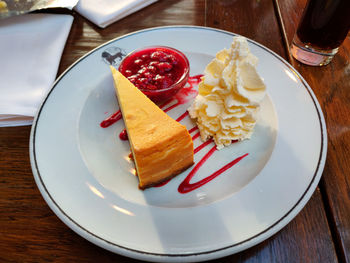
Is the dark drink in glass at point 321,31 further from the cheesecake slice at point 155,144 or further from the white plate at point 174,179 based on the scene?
the cheesecake slice at point 155,144

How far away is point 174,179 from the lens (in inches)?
43.6

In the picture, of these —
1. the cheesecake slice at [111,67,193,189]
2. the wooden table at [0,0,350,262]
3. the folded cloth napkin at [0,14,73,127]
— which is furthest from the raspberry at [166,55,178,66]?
the folded cloth napkin at [0,14,73,127]

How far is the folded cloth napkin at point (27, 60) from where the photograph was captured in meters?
1.23

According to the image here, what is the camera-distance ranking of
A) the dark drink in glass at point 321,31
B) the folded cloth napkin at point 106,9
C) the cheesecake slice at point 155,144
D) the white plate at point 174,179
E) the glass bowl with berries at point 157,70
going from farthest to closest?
1. the folded cloth napkin at point 106,9
2. the glass bowl with berries at point 157,70
3. the dark drink in glass at point 321,31
4. the cheesecake slice at point 155,144
5. the white plate at point 174,179

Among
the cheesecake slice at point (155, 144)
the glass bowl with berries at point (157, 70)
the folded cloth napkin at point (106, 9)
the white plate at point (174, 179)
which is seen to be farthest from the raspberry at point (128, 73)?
the folded cloth napkin at point (106, 9)

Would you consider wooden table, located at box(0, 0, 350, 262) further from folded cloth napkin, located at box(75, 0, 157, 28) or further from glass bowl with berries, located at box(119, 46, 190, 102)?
glass bowl with berries, located at box(119, 46, 190, 102)

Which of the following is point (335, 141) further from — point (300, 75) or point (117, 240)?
point (117, 240)

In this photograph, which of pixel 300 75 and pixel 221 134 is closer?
pixel 221 134

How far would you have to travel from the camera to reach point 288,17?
1681 mm

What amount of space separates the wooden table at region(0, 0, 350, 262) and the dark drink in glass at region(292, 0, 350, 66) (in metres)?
0.06

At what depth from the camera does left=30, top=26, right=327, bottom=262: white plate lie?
0.86 m

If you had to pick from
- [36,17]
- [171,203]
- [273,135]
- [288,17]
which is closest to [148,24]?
[36,17]

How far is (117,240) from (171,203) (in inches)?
9.8

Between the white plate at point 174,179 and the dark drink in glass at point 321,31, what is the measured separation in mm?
155
